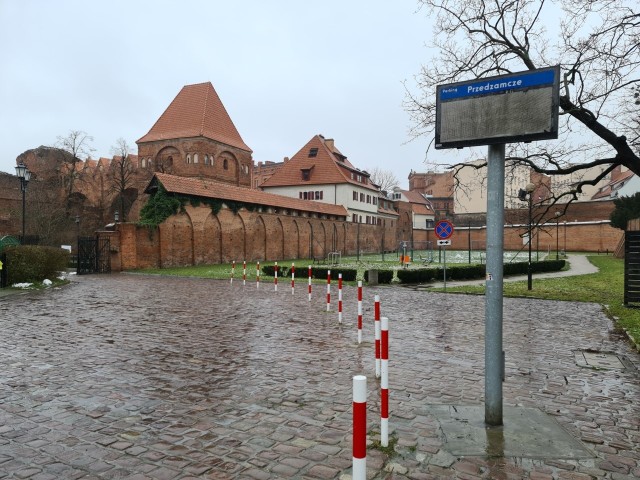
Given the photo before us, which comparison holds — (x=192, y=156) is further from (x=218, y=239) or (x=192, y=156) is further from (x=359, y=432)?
(x=359, y=432)

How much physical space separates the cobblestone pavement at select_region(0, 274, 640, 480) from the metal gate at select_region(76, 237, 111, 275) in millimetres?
19123

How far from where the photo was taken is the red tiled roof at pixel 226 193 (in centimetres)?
3183

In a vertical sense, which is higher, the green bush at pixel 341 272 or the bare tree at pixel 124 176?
the bare tree at pixel 124 176

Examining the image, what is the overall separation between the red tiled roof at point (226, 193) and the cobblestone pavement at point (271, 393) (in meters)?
21.8

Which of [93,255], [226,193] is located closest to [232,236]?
[226,193]

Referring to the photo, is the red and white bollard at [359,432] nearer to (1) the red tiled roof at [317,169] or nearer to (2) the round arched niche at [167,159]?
(2) the round arched niche at [167,159]

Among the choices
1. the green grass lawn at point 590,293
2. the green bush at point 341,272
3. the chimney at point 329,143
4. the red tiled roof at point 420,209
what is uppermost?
the chimney at point 329,143

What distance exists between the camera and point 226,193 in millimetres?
36469

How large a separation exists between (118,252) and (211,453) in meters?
28.4

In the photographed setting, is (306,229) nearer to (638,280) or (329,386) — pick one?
(638,280)

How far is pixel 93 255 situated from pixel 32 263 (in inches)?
430

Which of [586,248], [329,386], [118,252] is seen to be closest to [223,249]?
[118,252]

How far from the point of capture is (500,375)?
4383mm

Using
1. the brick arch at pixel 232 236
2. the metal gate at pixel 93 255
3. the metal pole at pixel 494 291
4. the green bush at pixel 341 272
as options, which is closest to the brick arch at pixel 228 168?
the brick arch at pixel 232 236
